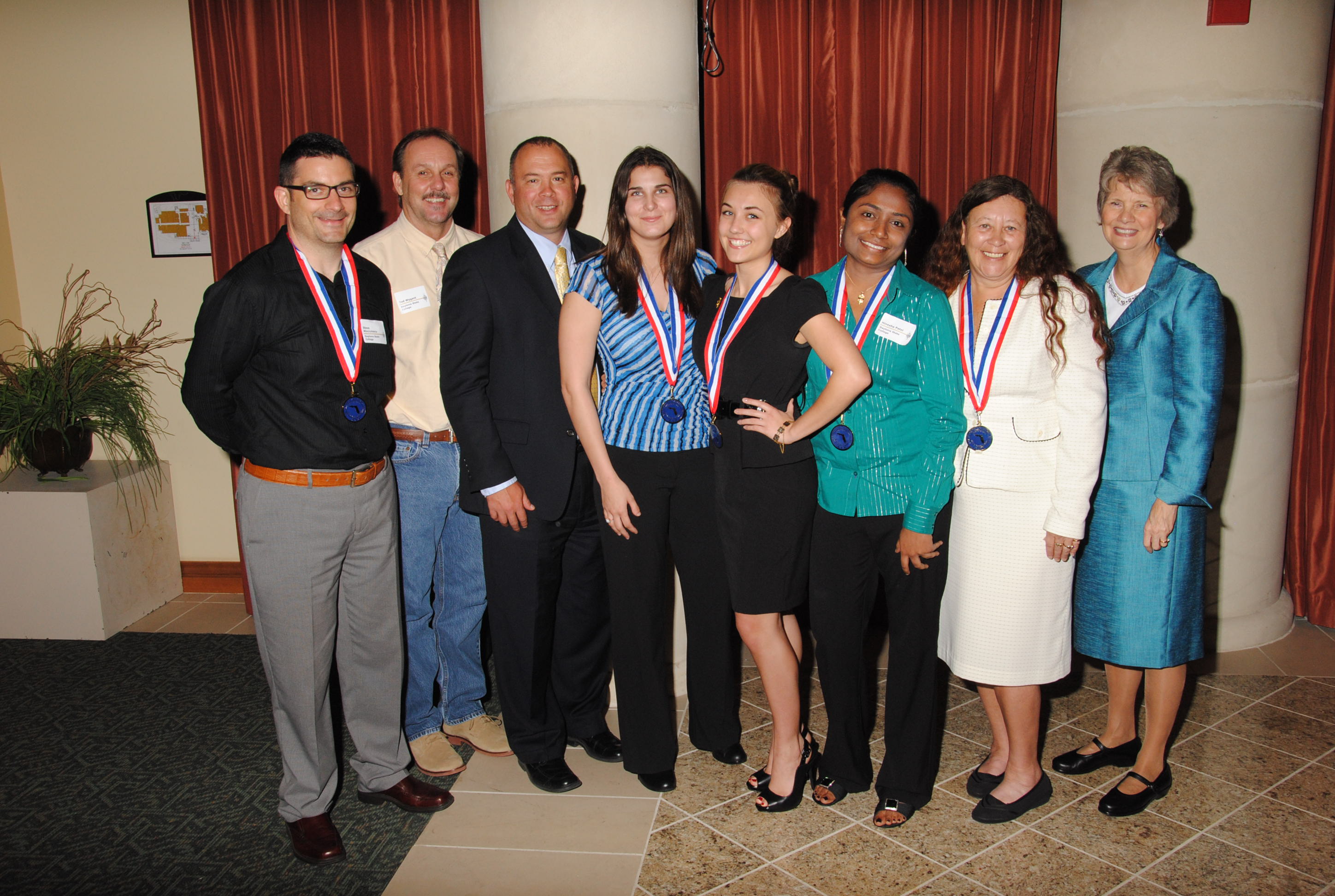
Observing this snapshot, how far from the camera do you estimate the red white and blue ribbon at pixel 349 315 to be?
2.41m

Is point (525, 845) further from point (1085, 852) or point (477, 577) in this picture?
point (1085, 852)

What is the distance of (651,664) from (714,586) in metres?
0.31

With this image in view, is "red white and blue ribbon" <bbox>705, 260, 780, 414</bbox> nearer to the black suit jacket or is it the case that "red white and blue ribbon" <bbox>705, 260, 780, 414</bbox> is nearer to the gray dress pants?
the black suit jacket

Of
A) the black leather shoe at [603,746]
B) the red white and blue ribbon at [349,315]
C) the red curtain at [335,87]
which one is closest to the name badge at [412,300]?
the red white and blue ribbon at [349,315]

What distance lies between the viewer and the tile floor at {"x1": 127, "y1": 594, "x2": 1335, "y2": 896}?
2.39 metres

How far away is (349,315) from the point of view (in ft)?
8.16

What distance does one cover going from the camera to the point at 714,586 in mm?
2666

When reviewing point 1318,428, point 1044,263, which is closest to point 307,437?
point 1044,263

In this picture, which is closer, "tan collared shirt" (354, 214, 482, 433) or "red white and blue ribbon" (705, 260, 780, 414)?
"red white and blue ribbon" (705, 260, 780, 414)

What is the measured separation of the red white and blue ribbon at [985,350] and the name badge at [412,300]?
1.69 meters

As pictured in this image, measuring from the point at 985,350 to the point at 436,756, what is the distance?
2173 millimetres

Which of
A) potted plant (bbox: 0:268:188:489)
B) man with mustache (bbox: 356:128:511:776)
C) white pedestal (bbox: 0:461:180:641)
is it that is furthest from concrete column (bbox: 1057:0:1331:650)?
white pedestal (bbox: 0:461:180:641)

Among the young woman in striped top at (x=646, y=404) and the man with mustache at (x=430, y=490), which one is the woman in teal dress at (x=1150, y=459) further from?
the man with mustache at (x=430, y=490)

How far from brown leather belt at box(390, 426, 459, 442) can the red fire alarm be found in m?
3.26
